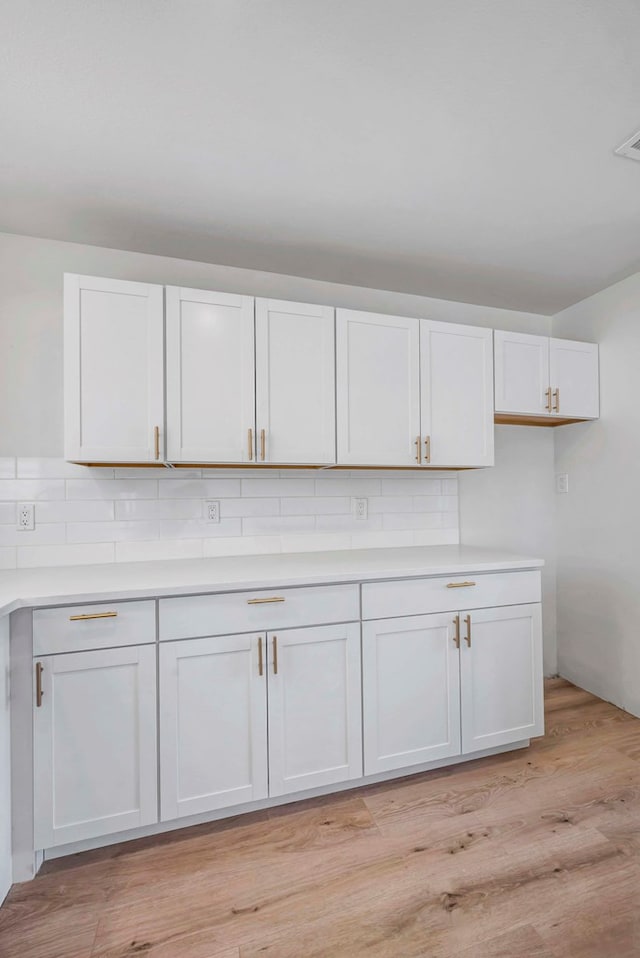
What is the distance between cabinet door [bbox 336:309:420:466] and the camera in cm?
216

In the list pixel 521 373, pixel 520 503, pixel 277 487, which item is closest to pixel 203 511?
pixel 277 487

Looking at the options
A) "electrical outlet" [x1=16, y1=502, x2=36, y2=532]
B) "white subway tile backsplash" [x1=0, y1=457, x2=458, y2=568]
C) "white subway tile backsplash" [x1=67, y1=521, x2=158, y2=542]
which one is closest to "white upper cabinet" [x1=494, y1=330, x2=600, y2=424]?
"white subway tile backsplash" [x1=0, y1=457, x2=458, y2=568]

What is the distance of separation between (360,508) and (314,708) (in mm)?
1109

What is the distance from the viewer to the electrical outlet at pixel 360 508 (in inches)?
101

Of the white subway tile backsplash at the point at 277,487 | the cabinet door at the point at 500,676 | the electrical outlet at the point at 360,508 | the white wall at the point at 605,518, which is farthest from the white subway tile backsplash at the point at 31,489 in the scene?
the white wall at the point at 605,518

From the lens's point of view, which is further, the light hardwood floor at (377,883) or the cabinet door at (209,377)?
the cabinet door at (209,377)

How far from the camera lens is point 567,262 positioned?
7.80ft

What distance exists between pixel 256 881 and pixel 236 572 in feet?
3.32

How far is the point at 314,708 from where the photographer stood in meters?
1.79

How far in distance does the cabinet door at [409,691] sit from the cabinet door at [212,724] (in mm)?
453

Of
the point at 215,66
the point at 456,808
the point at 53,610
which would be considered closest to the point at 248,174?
the point at 215,66

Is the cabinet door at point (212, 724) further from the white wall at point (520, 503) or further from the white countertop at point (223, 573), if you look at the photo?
the white wall at point (520, 503)

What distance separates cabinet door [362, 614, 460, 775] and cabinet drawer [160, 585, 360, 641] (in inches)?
6.5

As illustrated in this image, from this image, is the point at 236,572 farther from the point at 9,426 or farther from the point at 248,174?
the point at 248,174
